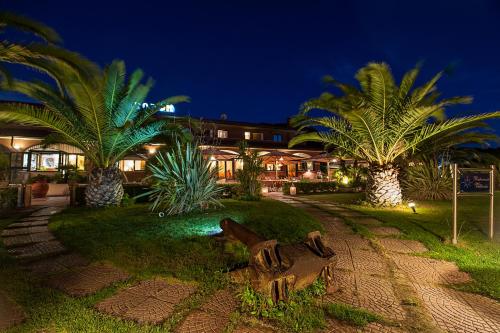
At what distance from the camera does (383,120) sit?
10.7 meters

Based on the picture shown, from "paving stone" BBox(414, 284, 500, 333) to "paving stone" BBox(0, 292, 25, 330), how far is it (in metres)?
4.45

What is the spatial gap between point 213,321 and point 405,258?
12.9 feet

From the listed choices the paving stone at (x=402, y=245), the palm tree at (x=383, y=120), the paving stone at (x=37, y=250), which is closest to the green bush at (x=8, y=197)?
the paving stone at (x=37, y=250)

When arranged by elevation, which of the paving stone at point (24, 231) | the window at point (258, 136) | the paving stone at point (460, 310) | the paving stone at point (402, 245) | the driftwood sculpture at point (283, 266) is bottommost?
the paving stone at point (24, 231)

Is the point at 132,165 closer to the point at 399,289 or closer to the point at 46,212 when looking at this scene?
the point at 46,212

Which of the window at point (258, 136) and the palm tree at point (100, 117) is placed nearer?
the palm tree at point (100, 117)

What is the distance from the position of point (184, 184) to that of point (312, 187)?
35.7ft

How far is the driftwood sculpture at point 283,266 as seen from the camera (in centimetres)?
316

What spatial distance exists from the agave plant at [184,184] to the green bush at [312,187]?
873 centimetres

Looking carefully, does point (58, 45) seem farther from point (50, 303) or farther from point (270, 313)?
point (270, 313)

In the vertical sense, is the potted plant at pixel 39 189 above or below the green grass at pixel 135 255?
above

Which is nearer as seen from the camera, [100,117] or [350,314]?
[350,314]

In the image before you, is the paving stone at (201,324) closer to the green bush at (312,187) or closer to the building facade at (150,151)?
the building facade at (150,151)

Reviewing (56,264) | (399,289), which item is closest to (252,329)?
(399,289)
